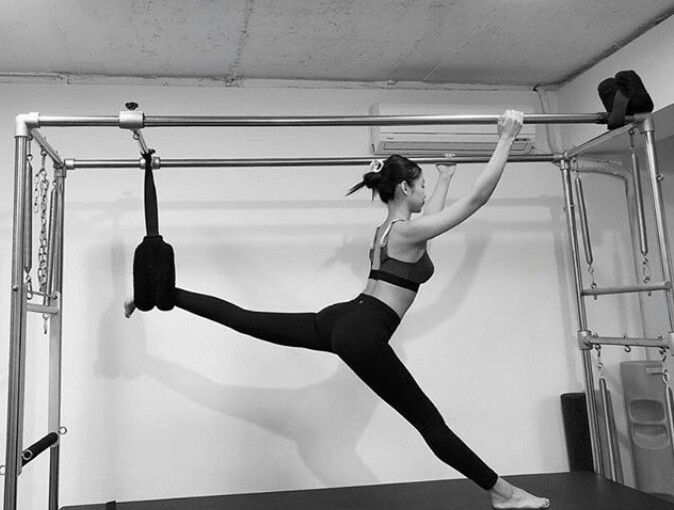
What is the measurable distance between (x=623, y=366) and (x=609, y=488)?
31.6 inches

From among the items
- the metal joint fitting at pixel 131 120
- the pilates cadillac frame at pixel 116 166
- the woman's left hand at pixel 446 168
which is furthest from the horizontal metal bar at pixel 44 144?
the woman's left hand at pixel 446 168

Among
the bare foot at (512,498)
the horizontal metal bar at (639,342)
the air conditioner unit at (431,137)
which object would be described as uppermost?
the air conditioner unit at (431,137)

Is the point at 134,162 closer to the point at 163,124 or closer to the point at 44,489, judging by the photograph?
the point at 163,124

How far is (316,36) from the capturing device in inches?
98.3

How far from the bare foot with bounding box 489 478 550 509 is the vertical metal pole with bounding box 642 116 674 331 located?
74 cm

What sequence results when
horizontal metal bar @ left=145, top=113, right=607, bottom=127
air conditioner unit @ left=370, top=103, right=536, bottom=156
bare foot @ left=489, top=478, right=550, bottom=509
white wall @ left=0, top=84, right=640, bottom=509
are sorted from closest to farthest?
horizontal metal bar @ left=145, top=113, right=607, bottom=127 → bare foot @ left=489, top=478, right=550, bottom=509 → white wall @ left=0, top=84, right=640, bottom=509 → air conditioner unit @ left=370, top=103, right=536, bottom=156

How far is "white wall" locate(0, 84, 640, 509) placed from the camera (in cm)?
261

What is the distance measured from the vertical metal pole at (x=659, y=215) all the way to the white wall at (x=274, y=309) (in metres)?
0.99

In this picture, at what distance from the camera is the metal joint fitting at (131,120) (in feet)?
5.88

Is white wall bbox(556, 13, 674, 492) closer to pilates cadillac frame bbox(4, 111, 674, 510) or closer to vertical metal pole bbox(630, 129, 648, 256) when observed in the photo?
→ pilates cadillac frame bbox(4, 111, 674, 510)

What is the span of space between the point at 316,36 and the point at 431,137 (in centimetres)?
74

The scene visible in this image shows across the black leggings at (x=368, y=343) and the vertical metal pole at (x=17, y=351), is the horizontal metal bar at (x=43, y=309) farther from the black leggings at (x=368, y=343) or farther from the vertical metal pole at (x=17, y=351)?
the black leggings at (x=368, y=343)

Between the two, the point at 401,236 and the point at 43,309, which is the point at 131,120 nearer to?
the point at 43,309

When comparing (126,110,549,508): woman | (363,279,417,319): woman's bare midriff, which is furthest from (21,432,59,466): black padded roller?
(363,279,417,319): woman's bare midriff
